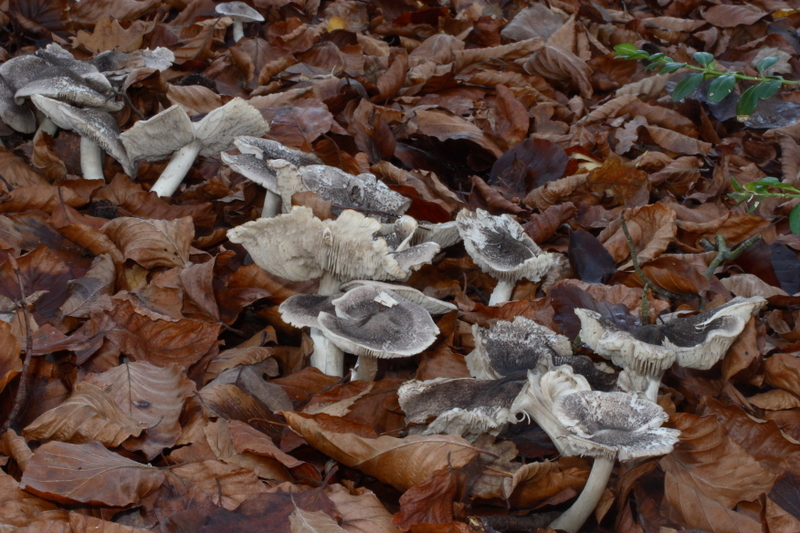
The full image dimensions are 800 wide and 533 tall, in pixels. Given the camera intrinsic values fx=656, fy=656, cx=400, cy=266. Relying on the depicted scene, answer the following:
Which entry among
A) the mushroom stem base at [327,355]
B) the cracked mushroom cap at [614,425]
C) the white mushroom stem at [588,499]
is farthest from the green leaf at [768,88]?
the mushroom stem base at [327,355]

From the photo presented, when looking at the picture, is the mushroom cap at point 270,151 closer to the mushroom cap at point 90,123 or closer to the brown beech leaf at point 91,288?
the mushroom cap at point 90,123

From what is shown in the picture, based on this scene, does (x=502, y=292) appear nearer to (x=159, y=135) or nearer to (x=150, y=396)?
(x=150, y=396)

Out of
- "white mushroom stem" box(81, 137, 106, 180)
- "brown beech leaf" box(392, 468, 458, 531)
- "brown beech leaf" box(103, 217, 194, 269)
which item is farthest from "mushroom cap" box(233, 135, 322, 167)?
"brown beech leaf" box(392, 468, 458, 531)

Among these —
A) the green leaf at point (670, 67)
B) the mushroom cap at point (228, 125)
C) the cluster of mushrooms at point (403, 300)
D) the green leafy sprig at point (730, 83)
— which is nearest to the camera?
the cluster of mushrooms at point (403, 300)

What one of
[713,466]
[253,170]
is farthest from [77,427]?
[713,466]

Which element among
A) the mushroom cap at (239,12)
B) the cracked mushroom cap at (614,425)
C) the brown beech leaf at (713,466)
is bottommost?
the brown beech leaf at (713,466)

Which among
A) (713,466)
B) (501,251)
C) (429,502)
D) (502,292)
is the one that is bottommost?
(502,292)
